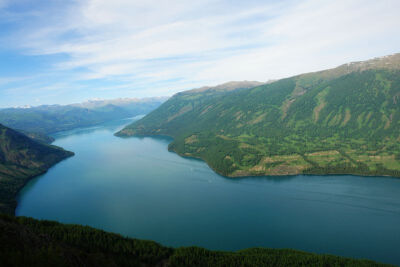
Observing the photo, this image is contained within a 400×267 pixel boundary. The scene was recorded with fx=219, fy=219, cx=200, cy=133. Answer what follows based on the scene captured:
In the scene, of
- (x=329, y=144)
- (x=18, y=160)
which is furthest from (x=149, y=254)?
(x=18, y=160)

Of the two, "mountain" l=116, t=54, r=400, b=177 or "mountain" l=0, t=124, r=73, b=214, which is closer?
"mountain" l=0, t=124, r=73, b=214

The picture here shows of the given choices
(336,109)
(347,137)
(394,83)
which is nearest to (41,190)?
(347,137)

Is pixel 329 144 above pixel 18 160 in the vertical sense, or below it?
below

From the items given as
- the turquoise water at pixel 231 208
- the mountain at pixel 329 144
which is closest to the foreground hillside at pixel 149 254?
the turquoise water at pixel 231 208

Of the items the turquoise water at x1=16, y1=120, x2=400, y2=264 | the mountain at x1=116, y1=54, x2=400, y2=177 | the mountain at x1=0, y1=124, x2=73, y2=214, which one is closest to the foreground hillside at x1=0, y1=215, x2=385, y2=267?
the turquoise water at x1=16, y1=120, x2=400, y2=264

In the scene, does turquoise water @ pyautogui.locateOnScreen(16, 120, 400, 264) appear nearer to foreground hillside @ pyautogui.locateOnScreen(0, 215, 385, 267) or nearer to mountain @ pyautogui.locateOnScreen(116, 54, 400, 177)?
foreground hillside @ pyautogui.locateOnScreen(0, 215, 385, 267)

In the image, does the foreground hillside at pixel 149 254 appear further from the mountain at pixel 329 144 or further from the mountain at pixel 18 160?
the mountain at pixel 329 144

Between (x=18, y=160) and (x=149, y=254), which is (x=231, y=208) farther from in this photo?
(x=18, y=160)
